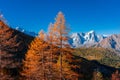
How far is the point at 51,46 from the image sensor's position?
35.0 m

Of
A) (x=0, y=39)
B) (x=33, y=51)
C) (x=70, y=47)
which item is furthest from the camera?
(x=33, y=51)

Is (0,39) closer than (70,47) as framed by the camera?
Yes

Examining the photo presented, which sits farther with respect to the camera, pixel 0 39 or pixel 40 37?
pixel 40 37

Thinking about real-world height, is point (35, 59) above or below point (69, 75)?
above

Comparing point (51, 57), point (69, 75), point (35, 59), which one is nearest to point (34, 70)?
point (35, 59)

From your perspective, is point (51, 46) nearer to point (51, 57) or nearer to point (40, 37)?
point (51, 57)

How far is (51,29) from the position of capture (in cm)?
3484

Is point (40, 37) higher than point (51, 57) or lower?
higher

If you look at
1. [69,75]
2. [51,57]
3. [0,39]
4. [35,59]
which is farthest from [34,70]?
[0,39]

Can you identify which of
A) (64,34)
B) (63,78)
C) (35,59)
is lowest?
(63,78)

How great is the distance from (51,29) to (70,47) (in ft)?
13.4

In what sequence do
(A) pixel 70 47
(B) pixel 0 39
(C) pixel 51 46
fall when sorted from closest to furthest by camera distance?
1. (B) pixel 0 39
2. (A) pixel 70 47
3. (C) pixel 51 46

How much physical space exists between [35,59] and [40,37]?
143 inches

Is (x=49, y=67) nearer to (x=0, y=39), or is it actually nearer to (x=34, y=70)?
(x=34, y=70)
